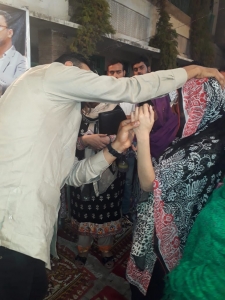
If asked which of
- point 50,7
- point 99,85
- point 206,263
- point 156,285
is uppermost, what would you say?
point 50,7

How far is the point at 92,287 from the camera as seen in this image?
1838mm

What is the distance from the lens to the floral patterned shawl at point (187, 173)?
43.1 inches

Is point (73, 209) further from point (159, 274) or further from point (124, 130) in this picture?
point (124, 130)

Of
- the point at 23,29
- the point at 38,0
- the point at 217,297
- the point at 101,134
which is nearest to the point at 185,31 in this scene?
the point at 38,0

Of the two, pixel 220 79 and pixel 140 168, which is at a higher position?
pixel 220 79

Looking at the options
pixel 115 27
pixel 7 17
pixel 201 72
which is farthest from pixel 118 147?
pixel 115 27

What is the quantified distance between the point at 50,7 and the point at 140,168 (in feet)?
11.2

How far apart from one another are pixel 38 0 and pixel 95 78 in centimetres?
316

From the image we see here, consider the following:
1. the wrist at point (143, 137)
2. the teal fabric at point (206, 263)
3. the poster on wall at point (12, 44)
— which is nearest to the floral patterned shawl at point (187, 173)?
the wrist at point (143, 137)

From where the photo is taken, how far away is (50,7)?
12.0 feet

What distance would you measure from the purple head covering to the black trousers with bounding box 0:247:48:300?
29.9 inches

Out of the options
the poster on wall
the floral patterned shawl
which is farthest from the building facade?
the floral patterned shawl

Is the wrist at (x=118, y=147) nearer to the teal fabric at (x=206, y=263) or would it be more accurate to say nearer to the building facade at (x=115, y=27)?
the teal fabric at (x=206, y=263)

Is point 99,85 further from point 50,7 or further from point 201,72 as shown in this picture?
point 50,7
